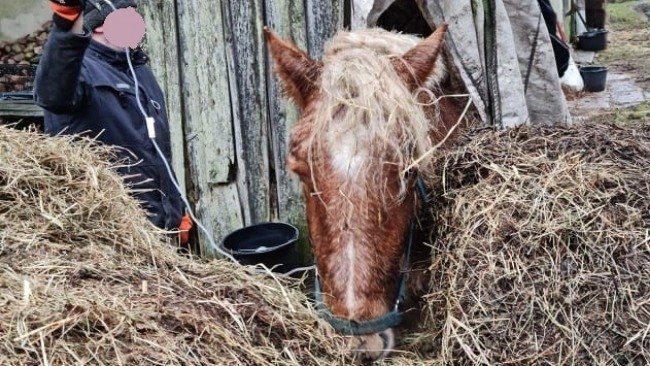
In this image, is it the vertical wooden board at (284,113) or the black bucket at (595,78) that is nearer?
the vertical wooden board at (284,113)

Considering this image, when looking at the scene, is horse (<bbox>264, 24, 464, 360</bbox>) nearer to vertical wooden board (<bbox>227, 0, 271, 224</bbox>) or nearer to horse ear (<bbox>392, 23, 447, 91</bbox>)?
horse ear (<bbox>392, 23, 447, 91</bbox>)

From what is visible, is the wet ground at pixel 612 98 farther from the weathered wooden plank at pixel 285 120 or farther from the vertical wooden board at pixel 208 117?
the vertical wooden board at pixel 208 117

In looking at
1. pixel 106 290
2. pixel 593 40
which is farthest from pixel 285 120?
pixel 593 40

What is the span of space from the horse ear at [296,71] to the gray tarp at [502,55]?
1.40 meters

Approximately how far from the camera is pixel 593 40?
1352 cm

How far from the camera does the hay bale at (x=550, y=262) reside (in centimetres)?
235

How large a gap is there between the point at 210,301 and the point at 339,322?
519 millimetres

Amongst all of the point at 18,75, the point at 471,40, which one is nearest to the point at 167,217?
the point at 471,40

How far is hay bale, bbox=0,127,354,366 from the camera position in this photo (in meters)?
2.19

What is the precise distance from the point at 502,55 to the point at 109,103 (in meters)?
2.68

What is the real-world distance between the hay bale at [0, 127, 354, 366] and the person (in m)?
0.52

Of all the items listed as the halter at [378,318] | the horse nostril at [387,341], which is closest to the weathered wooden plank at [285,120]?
the halter at [378,318]

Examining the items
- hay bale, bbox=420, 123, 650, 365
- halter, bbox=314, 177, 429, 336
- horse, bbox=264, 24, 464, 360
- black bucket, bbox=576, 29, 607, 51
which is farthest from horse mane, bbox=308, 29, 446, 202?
black bucket, bbox=576, 29, 607, 51

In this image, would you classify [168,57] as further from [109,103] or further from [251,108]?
[109,103]
